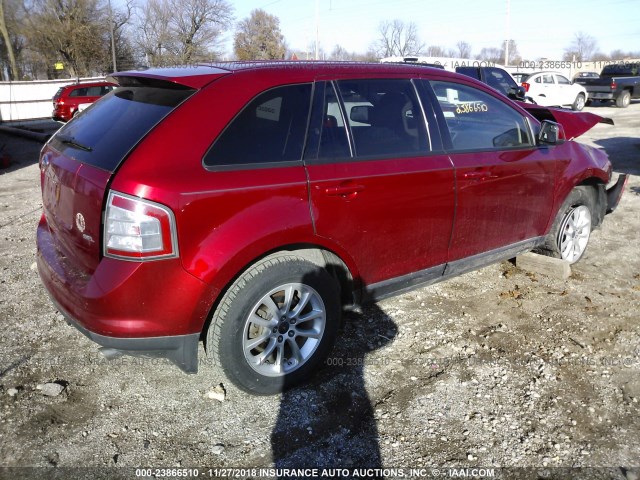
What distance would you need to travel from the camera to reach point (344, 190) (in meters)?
3.21

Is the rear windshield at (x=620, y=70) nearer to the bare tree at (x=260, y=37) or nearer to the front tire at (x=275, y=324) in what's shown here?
the front tire at (x=275, y=324)

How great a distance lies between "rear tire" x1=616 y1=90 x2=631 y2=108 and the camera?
25.5m

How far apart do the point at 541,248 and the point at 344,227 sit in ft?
9.00

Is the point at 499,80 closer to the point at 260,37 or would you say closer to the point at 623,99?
the point at 623,99

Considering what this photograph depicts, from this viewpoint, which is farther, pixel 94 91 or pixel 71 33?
pixel 71 33

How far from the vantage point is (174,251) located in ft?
8.77

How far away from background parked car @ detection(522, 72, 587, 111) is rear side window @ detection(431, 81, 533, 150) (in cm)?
1942

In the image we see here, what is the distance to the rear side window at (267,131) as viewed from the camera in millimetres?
2893

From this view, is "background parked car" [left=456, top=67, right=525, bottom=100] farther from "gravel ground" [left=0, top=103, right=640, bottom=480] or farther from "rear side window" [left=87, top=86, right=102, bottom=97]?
"rear side window" [left=87, top=86, right=102, bottom=97]

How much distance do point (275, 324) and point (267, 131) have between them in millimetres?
1100

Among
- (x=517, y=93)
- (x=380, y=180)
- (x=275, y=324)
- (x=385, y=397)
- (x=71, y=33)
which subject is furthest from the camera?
(x=71, y=33)

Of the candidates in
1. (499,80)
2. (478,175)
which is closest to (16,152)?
(478,175)

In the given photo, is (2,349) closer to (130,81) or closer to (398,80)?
(130,81)

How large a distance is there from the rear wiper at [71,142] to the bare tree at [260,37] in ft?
178
